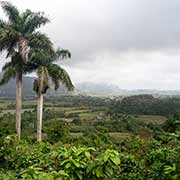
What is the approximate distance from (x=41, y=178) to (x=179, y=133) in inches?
98.4

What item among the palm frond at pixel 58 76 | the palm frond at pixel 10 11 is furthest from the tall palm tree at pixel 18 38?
the palm frond at pixel 58 76

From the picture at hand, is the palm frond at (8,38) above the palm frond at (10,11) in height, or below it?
below

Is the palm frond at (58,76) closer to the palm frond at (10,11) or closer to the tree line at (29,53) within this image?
the tree line at (29,53)

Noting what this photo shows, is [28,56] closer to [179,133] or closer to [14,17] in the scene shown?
[14,17]

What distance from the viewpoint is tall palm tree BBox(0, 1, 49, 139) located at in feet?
72.8

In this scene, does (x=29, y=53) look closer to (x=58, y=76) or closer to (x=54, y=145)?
(x=58, y=76)

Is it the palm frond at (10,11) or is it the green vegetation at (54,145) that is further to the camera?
the palm frond at (10,11)

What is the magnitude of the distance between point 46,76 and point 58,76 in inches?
38.3

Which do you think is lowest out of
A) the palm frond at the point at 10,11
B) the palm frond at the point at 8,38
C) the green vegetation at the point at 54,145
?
the green vegetation at the point at 54,145

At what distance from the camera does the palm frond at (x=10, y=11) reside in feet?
76.5

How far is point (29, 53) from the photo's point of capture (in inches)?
881

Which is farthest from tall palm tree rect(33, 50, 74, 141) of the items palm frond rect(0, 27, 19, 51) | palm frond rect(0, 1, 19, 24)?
→ palm frond rect(0, 1, 19, 24)

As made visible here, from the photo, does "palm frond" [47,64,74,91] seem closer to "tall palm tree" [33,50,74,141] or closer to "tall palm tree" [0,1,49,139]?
"tall palm tree" [33,50,74,141]

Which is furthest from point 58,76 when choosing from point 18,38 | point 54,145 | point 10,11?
point 54,145
